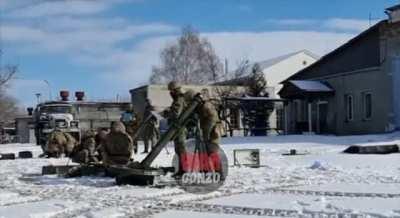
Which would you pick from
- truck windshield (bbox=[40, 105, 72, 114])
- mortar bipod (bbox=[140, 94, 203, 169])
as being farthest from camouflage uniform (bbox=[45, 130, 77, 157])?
truck windshield (bbox=[40, 105, 72, 114])

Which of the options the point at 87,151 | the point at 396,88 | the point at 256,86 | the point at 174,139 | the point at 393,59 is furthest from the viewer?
the point at 256,86

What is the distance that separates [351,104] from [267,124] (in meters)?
6.87

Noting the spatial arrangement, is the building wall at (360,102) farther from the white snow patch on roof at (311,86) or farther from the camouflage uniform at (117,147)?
the camouflage uniform at (117,147)

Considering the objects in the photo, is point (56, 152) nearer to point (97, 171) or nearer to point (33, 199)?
point (97, 171)

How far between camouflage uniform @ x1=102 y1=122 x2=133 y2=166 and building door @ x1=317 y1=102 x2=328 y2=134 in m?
26.1

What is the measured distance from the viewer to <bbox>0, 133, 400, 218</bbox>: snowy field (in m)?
8.91

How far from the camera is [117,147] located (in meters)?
13.9

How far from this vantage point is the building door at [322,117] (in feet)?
128

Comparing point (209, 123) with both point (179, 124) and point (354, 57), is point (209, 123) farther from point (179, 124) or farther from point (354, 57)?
point (354, 57)

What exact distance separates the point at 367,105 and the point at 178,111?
2499 centimetres

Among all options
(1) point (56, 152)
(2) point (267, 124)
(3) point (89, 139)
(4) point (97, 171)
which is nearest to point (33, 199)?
(4) point (97, 171)

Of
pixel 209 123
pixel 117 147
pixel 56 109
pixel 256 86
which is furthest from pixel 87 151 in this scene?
pixel 256 86

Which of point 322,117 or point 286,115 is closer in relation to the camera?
point 322,117

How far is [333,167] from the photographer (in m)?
15.8
